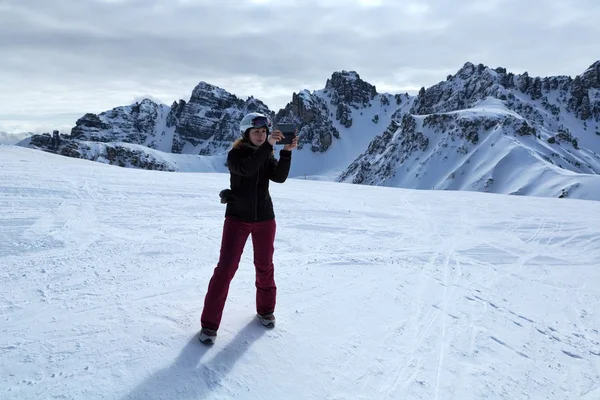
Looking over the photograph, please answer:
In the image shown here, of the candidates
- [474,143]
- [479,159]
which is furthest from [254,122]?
[474,143]

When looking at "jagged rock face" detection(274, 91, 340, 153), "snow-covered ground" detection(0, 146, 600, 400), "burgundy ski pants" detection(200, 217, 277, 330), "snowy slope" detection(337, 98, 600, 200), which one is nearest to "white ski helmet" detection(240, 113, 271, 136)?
"burgundy ski pants" detection(200, 217, 277, 330)

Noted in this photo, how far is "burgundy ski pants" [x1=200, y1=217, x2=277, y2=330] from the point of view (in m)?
4.27

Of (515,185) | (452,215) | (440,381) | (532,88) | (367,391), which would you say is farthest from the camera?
(532,88)

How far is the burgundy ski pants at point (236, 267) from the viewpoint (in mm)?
4270

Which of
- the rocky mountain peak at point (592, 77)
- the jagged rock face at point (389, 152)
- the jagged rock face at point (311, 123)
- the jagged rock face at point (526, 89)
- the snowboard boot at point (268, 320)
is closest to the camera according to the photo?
the snowboard boot at point (268, 320)

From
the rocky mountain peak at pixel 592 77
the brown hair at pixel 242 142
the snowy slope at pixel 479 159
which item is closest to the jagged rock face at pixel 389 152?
the snowy slope at pixel 479 159

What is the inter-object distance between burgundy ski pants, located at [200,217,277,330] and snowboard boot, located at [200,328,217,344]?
39mm

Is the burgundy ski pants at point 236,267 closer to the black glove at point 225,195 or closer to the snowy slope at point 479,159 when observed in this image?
the black glove at point 225,195

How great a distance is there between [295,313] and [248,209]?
1.56 metres

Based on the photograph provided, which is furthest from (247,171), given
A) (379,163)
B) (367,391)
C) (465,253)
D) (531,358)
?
(379,163)

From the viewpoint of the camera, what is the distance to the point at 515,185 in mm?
79875

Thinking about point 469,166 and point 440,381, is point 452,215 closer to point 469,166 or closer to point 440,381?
point 440,381

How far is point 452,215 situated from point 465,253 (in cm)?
529

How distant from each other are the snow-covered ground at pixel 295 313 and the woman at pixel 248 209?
1.16ft
